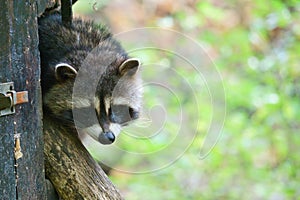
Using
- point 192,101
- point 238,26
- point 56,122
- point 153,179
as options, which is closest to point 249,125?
point 192,101

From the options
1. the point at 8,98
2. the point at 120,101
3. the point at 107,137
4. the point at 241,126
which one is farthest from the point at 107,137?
the point at 241,126

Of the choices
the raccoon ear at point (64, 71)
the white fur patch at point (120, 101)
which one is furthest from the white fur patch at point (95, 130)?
the raccoon ear at point (64, 71)

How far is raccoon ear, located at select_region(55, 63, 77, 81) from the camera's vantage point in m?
2.32

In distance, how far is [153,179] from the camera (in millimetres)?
5395

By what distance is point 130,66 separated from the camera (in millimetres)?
2498

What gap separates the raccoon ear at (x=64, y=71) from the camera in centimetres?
232

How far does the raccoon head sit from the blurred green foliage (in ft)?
6.79

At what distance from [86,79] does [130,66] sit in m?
0.21

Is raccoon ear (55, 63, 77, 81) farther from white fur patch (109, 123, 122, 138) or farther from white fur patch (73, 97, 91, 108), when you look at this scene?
white fur patch (109, 123, 122, 138)

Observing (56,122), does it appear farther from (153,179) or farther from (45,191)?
(153,179)

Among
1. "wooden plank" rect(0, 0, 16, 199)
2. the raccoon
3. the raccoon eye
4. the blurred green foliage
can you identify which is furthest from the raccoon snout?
the blurred green foliage

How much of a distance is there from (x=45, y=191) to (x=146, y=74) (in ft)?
9.23

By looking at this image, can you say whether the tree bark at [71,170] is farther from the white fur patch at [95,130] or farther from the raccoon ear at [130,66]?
the raccoon ear at [130,66]

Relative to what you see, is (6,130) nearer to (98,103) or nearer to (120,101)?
(98,103)
